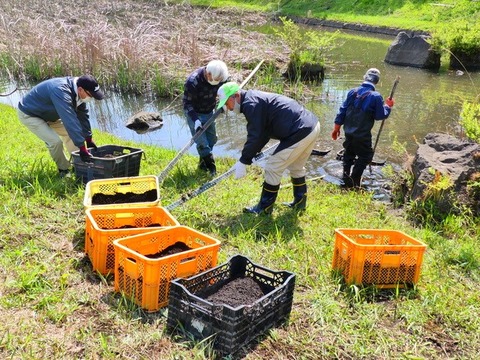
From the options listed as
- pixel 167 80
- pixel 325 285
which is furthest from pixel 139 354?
pixel 167 80

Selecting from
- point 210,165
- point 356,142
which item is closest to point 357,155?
point 356,142

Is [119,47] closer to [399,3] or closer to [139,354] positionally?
[139,354]

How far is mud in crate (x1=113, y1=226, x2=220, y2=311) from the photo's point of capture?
3.52m

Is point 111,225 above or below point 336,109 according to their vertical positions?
above

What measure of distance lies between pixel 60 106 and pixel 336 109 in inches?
281

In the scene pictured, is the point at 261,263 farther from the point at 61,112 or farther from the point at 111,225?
the point at 61,112

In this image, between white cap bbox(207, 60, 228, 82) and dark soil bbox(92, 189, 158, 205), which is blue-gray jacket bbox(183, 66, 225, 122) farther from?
dark soil bbox(92, 189, 158, 205)

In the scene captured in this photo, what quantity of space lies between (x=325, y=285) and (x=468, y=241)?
1872 millimetres

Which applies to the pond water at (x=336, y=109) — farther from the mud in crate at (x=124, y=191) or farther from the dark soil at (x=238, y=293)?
the dark soil at (x=238, y=293)

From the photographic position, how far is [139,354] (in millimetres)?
3205

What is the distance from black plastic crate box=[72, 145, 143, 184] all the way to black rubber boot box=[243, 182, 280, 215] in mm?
1454

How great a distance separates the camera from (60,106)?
565 cm

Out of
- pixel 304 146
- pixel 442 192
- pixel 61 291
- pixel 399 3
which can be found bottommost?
pixel 61 291

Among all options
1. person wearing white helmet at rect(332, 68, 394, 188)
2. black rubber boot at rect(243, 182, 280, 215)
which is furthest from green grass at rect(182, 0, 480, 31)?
black rubber boot at rect(243, 182, 280, 215)
